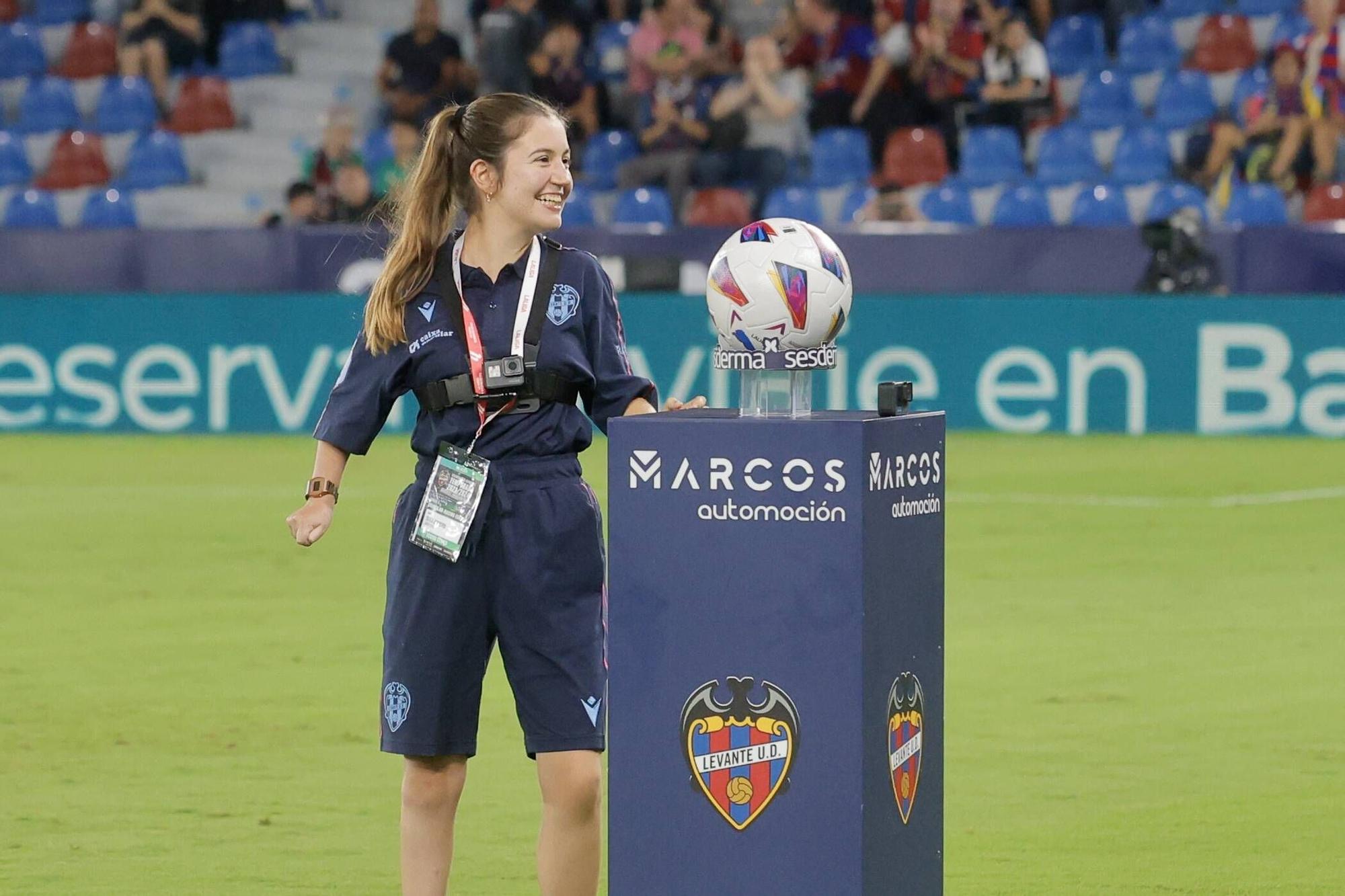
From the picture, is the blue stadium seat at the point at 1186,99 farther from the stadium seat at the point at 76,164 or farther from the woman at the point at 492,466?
the woman at the point at 492,466

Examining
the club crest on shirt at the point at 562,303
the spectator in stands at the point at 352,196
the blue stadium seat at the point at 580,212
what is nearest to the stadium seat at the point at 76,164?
the spectator in stands at the point at 352,196

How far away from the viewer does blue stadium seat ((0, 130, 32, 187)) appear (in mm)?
23938

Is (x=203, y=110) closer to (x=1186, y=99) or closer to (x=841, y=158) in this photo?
(x=841, y=158)

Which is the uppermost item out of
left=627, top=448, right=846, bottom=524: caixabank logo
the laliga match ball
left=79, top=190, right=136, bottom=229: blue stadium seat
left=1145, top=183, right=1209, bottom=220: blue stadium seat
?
the laliga match ball

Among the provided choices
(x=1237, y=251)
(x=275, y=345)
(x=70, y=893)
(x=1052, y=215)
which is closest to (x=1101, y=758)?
(x=70, y=893)

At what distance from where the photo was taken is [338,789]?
24.2 ft

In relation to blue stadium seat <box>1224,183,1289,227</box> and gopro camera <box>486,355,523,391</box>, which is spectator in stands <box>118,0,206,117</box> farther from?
gopro camera <box>486,355,523,391</box>

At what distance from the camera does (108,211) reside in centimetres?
2266

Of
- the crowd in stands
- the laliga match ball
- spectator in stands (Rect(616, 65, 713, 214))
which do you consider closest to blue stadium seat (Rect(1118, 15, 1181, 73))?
the crowd in stands

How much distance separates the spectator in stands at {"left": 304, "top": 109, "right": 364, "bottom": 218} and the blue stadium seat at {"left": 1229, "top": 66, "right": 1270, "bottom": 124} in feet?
25.6

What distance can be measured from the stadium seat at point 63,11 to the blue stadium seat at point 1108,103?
37.0 feet

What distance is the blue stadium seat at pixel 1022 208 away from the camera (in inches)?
782

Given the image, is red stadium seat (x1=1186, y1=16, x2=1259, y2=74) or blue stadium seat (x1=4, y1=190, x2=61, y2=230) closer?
red stadium seat (x1=1186, y1=16, x2=1259, y2=74)

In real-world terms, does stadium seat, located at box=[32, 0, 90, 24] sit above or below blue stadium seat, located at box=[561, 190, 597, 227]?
above
